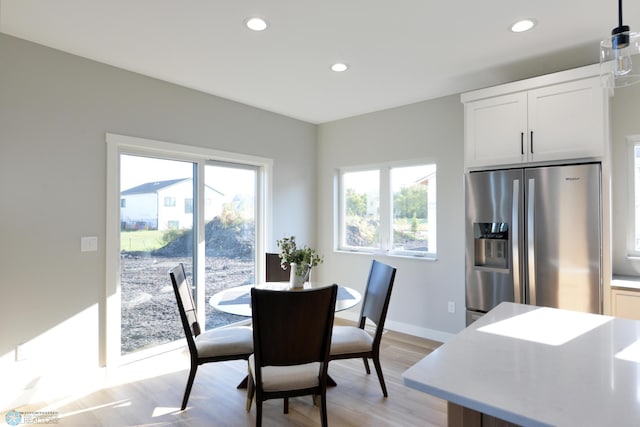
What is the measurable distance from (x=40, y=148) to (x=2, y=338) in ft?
4.62

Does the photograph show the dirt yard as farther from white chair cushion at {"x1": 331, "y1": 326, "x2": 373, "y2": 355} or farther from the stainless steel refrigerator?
the stainless steel refrigerator

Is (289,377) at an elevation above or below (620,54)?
below

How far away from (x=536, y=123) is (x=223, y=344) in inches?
118

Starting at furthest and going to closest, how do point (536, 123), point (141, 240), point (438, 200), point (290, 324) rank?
point (438, 200)
point (141, 240)
point (536, 123)
point (290, 324)

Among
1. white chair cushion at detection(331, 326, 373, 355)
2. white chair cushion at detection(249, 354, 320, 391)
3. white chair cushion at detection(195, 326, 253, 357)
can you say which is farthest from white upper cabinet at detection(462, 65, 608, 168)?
white chair cushion at detection(195, 326, 253, 357)

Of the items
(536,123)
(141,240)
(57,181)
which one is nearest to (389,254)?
(536,123)

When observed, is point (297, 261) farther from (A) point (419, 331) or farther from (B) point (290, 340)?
(A) point (419, 331)

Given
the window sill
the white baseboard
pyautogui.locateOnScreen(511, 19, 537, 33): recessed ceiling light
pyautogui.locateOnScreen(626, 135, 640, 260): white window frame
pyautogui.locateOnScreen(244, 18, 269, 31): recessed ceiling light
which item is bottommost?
the white baseboard

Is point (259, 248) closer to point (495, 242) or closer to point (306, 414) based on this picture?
point (306, 414)

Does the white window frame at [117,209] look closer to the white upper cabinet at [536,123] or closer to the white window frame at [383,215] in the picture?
the white window frame at [383,215]

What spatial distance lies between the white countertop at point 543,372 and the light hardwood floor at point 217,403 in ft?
4.19

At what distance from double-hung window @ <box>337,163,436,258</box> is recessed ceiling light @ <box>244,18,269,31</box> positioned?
240cm

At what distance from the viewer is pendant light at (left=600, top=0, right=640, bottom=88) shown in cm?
131

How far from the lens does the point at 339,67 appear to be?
304 centimetres
